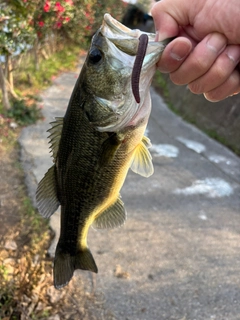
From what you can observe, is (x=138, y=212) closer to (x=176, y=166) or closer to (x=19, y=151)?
(x=176, y=166)

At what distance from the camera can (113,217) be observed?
2016mm

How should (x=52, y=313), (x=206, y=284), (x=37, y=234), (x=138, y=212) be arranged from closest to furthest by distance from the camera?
(x=52, y=313) < (x=206, y=284) < (x=37, y=234) < (x=138, y=212)

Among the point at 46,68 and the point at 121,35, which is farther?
the point at 46,68

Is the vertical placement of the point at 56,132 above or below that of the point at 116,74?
below

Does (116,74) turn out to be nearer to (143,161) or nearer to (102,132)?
(102,132)

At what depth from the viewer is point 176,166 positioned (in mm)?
5559

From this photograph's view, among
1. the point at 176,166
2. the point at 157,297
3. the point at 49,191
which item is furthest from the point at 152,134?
the point at 49,191

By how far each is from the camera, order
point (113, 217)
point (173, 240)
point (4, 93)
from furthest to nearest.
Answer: point (4, 93) < point (173, 240) < point (113, 217)

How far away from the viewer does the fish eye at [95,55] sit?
1.54 metres

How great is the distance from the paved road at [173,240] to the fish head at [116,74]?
2054 millimetres

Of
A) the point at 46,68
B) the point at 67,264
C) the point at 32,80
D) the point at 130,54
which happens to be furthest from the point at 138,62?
the point at 46,68

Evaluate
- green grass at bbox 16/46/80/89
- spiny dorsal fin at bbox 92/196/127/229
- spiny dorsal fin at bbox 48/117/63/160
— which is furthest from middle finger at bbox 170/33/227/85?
green grass at bbox 16/46/80/89

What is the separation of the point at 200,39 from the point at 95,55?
18.4 inches

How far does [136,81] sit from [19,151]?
437cm
